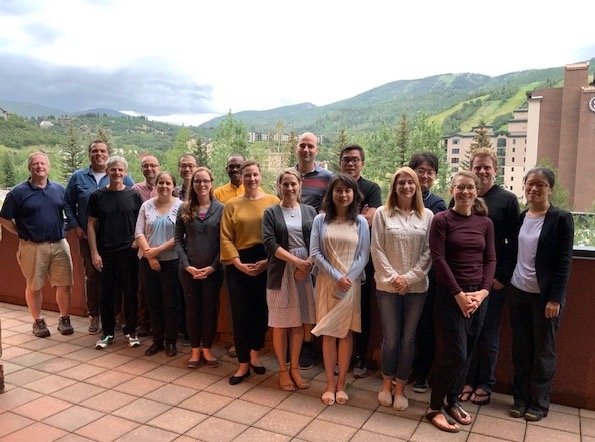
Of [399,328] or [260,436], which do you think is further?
[399,328]

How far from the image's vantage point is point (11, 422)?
2322 mm

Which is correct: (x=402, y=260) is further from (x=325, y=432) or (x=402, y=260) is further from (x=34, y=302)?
(x=34, y=302)

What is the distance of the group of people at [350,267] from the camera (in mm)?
2254

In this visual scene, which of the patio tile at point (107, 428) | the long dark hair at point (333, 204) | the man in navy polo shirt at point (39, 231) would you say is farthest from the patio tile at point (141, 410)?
the man in navy polo shirt at point (39, 231)

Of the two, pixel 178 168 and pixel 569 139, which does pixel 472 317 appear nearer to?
pixel 178 168

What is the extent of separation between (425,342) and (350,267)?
0.73 metres

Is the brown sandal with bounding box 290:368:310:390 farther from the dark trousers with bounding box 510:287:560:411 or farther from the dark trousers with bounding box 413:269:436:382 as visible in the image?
the dark trousers with bounding box 510:287:560:411

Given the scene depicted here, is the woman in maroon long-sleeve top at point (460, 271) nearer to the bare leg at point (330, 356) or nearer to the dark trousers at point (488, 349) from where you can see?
the dark trousers at point (488, 349)

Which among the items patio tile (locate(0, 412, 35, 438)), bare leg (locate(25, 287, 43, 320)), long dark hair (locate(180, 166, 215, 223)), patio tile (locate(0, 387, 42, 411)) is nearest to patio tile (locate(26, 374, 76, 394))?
patio tile (locate(0, 387, 42, 411))

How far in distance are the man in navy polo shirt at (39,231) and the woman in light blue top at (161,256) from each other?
942 millimetres

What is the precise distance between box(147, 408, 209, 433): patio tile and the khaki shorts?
74.2 inches

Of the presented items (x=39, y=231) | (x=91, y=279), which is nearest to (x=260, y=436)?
(x=91, y=279)

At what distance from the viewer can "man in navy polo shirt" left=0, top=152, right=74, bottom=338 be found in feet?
11.5

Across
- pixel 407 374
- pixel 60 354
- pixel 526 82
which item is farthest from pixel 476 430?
pixel 526 82
